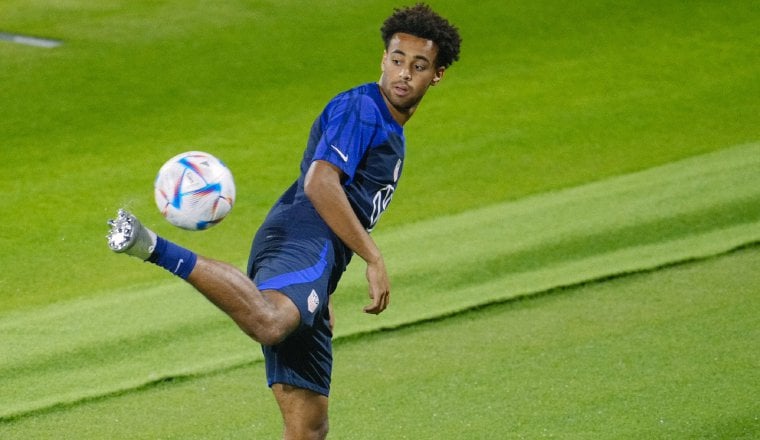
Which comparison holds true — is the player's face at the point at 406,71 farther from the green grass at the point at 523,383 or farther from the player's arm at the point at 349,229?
the green grass at the point at 523,383

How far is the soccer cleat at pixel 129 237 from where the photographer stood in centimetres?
434

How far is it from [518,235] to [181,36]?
210 inches

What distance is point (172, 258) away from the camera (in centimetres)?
449

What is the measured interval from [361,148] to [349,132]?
85 millimetres

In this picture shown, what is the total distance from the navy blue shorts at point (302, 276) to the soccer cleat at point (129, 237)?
641 mm

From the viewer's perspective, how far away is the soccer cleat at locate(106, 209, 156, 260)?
A: 4336mm

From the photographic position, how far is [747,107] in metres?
11.5

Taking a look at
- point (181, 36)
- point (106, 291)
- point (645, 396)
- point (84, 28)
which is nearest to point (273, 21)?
point (181, 36)

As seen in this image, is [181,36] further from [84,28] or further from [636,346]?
[636,346]

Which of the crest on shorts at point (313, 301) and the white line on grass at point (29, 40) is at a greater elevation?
the crest on shorts at point (313, 301)

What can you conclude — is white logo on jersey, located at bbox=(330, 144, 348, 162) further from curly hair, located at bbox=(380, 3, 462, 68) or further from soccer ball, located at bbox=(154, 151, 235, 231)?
curly hair, located at bbox=(380, 3, 462, 68)

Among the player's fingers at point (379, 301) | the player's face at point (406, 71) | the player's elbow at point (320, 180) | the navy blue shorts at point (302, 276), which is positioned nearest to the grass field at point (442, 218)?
the navy blue shorts at point (302, 276)

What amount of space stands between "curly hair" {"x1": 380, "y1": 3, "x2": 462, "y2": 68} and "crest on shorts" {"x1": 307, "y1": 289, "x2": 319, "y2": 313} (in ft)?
3.89

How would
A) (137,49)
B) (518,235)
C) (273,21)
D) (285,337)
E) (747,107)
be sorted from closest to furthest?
(285,337), (518,235), (747,107), (137,49), (273,21)
